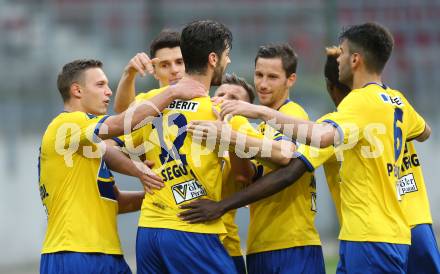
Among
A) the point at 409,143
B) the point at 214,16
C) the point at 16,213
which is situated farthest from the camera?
the point at 214,16

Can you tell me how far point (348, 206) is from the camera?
630 cm

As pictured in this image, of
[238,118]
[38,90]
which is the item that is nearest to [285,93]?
[238,118]

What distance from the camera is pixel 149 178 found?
6.29 metres

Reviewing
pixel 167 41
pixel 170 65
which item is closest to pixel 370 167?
pixel 170 65

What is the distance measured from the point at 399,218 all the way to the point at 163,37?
2.47 meters

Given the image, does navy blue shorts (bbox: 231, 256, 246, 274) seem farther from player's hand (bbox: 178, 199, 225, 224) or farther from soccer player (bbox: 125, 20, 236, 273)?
player's hand (bbox: 178, 199, 225, 224)

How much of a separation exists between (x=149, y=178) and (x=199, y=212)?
441mm

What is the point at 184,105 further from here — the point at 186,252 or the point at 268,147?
the point at 186,252

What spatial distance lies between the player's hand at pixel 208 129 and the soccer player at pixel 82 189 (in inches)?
9.8

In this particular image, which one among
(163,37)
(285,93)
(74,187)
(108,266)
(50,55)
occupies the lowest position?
(108,266)

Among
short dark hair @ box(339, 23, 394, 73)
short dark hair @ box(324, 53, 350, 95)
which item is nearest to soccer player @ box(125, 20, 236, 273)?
short dark hair @ box(339, 23, 394, 73)

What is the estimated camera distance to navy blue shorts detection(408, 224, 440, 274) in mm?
6812

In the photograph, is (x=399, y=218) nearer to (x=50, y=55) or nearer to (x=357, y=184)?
(x=357, y=184)

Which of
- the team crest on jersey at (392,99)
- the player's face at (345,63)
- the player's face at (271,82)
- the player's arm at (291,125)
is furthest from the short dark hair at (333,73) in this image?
the player's arm at (291,125)
